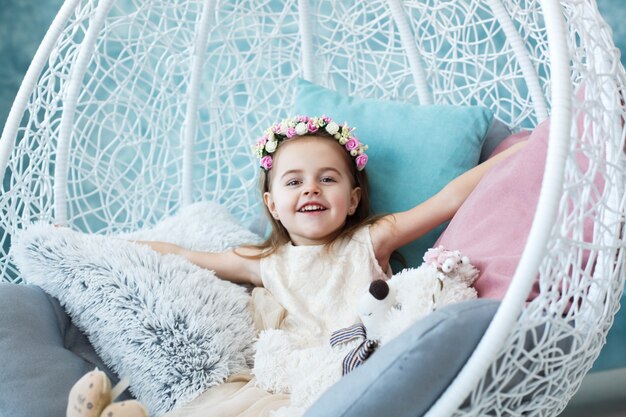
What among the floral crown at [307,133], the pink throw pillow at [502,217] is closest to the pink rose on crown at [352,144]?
the floral crown at [307,133]

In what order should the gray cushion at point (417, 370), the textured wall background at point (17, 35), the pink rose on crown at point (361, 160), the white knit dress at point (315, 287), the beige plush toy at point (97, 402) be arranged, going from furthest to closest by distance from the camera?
the textured wall background at point (17, 35) < the pink rose on crown at point (361, 160) < the white knit dress at point (315, 287) < the beige plush toy at point (97, 402) < the gray cushion at point (417, 370)

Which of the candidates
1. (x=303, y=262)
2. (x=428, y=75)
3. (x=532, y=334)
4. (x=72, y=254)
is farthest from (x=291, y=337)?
(x=428, y=75)

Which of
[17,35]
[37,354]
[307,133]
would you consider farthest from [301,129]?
[17,35]

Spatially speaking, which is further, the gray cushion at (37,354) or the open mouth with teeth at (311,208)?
the open mouth with teeth at (311,208)

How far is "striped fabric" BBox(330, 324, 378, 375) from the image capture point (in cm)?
139

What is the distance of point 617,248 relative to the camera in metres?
1.28

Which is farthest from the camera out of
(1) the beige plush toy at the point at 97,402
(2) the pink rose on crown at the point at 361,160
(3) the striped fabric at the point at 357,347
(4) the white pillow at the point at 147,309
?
(2) the pink rose on crown at the point at 361,160

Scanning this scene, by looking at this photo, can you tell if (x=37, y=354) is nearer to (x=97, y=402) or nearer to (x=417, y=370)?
(x=97, y=402)

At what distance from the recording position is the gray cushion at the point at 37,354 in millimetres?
1432

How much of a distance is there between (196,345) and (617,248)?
0.78 m

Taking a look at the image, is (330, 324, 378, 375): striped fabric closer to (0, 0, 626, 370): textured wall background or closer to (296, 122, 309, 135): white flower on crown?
(296, 122, 309, 135): white flower on crown

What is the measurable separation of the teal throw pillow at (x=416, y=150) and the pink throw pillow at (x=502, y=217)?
23 cm

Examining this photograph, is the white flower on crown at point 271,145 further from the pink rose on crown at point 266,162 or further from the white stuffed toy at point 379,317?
the white stuffed toy at point 379,317

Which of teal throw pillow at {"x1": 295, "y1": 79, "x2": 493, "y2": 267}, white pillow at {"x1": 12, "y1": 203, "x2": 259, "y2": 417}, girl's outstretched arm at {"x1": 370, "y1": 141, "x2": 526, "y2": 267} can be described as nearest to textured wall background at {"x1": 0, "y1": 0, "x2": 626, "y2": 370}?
white pillow at {"x1": 12, "y1": 203, "x2": 259, "y2": 417}
